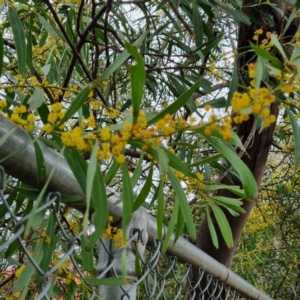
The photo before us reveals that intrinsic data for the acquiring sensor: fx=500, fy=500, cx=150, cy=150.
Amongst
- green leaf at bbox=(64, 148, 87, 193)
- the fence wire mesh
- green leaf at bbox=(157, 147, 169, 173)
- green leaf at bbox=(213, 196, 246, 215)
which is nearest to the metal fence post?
the fence wire mesh

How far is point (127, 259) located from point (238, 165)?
395 mm

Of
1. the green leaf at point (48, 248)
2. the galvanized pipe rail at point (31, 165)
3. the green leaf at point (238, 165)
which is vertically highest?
the green leaf at point (238, 165)

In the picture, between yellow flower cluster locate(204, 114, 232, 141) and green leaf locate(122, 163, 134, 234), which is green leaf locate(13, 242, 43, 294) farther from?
yellow flower cluster locate(204, 114, 232, 141)

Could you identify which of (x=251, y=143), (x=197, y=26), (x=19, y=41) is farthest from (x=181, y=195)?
(x=251, y=143)

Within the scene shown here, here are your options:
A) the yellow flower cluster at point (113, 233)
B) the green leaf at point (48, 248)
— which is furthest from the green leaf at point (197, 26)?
the green leaf at point (48, 248)

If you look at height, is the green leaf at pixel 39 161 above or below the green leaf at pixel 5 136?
below

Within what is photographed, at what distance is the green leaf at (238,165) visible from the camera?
0.63 m

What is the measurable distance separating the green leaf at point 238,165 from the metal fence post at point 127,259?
0.31 metres

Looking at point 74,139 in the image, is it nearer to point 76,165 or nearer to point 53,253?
point 76,165

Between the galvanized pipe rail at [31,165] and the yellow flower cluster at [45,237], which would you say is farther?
the yellow flower cluster at [45,237]

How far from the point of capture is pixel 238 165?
633 millimetres

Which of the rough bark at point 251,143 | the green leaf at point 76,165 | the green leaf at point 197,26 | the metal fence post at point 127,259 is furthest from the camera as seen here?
the rough bark at point 251,143

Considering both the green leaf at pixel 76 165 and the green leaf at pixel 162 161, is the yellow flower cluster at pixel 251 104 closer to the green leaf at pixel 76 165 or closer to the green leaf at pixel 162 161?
the green leaf at pixel 162 161

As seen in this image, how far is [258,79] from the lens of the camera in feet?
1.75
